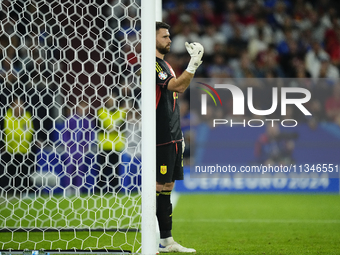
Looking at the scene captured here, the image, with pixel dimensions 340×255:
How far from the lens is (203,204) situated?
5.90m

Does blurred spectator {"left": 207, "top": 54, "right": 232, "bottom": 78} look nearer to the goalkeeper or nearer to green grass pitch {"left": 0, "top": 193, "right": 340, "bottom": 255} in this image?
green grass pitch {"left": 0, "top": 193, "right": 340, "bottom": 255}

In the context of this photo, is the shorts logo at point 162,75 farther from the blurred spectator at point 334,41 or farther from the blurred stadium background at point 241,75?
the blurred spectator at point 334,41

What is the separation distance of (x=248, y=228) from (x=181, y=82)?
197 cm

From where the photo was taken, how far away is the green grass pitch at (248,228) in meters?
3.39

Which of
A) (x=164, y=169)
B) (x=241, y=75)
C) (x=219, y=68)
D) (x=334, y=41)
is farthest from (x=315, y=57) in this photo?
(x=164, y=169)

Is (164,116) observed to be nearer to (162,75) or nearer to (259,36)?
(162,75)

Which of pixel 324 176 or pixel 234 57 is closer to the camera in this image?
pixel 324 176

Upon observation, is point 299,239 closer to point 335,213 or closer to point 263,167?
point 335,213

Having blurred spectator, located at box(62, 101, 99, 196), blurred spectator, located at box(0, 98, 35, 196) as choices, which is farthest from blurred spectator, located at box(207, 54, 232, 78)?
blurred spectator, located at box(0, 98, 35, 196)

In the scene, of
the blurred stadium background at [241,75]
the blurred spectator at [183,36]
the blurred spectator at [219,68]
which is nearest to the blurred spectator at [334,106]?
the blurred stadium background at [241,75]

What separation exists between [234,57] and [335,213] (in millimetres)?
4691

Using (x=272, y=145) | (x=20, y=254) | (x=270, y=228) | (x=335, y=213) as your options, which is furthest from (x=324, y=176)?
(x=20, y=254)

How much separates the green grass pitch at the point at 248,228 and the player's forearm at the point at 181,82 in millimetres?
1166

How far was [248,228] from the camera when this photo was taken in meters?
4.27
